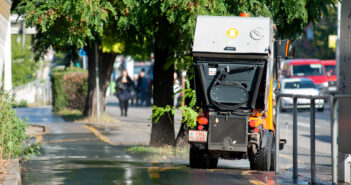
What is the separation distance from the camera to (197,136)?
1122 cm

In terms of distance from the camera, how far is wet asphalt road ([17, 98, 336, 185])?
9.80 m

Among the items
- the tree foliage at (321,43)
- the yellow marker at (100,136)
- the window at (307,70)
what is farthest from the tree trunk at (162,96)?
the tree foliage at (321,43)

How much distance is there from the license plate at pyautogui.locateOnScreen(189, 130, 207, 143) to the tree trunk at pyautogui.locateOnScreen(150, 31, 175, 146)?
3.57 meters

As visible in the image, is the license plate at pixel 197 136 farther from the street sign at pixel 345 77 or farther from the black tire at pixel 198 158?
the street sign at pixel 345 77

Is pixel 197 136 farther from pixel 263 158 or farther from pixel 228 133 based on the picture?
pixel 263 158

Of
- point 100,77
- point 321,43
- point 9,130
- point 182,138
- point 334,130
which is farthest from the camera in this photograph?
point 321,43

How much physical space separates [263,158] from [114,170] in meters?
2.39

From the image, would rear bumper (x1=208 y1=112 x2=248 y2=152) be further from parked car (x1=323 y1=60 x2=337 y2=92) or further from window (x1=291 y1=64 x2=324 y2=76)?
window (x1=291 y1=64 x2=324 y2=76)

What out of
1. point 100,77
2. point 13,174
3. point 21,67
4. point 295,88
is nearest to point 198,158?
point 13,174

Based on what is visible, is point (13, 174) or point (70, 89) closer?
point (13, 174)

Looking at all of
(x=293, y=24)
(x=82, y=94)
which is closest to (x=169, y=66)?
(x=293, y=24)

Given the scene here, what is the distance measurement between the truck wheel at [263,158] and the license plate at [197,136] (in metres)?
0.88

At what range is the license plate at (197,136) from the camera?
1119cm

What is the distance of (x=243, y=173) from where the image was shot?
1112 centimetres
